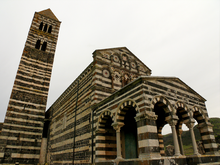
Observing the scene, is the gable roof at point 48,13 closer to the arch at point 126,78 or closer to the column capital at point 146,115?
the arch at point 126,78

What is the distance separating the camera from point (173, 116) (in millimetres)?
7656

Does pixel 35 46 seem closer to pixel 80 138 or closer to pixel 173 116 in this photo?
pixel 80 138

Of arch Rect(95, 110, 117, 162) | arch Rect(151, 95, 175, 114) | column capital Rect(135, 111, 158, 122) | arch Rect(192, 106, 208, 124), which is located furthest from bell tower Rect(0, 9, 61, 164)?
arch Rect(192, 106, 208, 124)

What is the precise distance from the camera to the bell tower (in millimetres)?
14859

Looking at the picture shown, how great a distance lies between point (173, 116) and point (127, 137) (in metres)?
4.09

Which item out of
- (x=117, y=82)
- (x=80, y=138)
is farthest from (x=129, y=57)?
(x=80, y=138)

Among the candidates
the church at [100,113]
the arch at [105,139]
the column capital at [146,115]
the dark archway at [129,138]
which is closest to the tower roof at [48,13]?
the church at [100,113]

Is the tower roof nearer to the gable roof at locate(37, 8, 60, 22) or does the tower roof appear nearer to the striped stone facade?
the gable roof at locate(37, 8, 60, 22)

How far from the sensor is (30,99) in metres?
17.3

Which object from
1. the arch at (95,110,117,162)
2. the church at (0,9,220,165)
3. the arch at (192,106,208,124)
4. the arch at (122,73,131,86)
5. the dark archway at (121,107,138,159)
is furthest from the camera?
the arch at (122,73,131,86)

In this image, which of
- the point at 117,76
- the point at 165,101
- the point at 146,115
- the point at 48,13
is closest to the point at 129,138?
the point at 165,101

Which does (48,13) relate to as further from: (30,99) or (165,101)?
(165,101)

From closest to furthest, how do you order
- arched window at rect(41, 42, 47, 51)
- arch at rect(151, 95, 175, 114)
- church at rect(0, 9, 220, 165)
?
1. church at rect(0, 9, 220, 165)
2. arch at rect(151, 95, 175, 114)
3. arched window at rect(41, 42, 47, 51)

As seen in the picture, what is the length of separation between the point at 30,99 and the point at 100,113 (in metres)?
10.9
